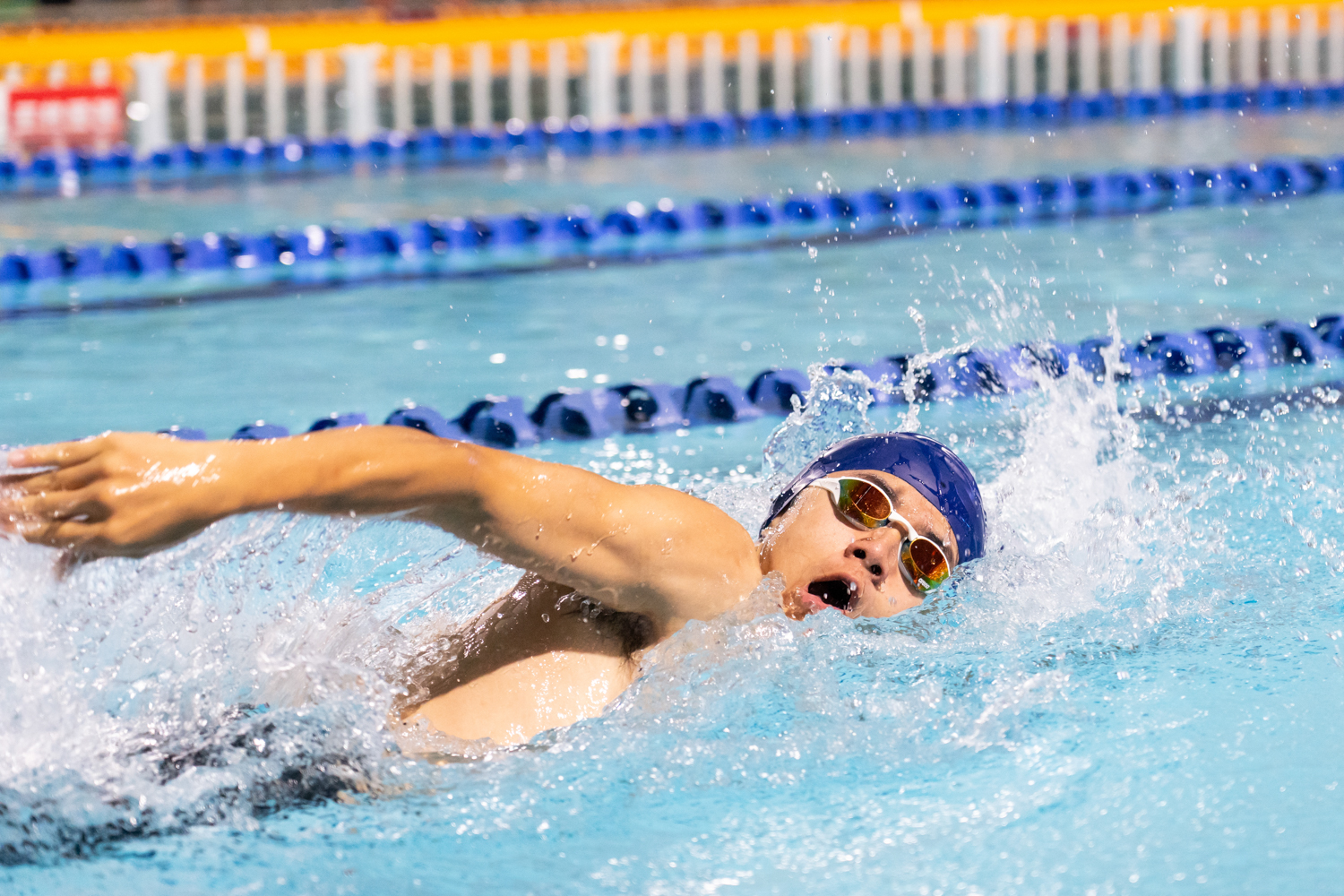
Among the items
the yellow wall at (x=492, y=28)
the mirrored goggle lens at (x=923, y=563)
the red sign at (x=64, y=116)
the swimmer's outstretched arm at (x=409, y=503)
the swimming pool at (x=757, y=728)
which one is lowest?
the swimming pool at (x=757, y=728)

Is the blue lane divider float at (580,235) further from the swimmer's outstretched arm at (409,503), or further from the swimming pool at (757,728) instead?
the swimmer's outstretched arm at (409,503)

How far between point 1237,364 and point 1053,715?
8.25 feet

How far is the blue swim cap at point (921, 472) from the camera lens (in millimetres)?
2141

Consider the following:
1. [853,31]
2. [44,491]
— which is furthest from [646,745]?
[853,31]

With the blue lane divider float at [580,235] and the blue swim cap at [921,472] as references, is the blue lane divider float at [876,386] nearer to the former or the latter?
the blue swim cap at [921,472]

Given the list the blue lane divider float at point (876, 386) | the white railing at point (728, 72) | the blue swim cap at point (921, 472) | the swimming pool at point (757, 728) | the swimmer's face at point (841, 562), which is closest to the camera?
the swimming pool at point (757, 728)

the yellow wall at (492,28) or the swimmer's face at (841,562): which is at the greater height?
the yellow wall at (492,28)

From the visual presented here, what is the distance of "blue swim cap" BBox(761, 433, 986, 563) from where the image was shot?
214 cm

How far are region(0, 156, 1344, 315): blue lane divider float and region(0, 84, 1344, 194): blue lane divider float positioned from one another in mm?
2338

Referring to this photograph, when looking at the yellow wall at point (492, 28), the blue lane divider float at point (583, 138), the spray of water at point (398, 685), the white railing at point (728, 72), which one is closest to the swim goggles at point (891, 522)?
the spray of water at point (398, 685)

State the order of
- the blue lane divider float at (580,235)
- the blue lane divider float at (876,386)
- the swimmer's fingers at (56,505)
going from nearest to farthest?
the swimmer's fingers at (56,505), the blue lane divider float at (876,386), the blue lane divider float at (580,235)

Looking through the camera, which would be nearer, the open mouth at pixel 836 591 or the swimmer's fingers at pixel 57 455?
the swimmer's fingers at pixel 57 455

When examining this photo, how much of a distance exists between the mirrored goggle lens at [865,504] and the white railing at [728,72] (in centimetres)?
783

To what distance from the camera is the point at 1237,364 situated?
14.5 ft
